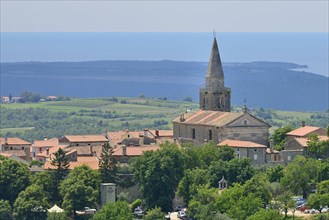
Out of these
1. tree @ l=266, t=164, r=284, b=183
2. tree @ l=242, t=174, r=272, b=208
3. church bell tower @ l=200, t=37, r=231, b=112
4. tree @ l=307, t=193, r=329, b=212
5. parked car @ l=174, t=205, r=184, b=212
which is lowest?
parked car @ l=174, t=205, r=184, b=212

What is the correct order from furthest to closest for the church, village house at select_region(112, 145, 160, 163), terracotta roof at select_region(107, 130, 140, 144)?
1. terracotta roof at select_region(107, 130, 140, 144)
2. the church
3. village house at select_region(112, 145, 160, 163)

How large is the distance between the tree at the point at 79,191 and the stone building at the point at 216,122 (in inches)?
486

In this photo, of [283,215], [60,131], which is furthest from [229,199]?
[60,131]

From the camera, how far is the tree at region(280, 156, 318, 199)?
78.0 metres

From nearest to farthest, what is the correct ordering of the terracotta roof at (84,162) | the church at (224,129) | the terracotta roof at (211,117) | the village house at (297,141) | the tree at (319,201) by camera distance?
1. the tree at (319,201)
2. the terracotta roof at (84,162)
3. the village house at (297,141)
4. the church at (224,129)
5. the terracotta roof at (211,117)

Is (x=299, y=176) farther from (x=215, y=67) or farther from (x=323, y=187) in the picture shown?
(x=215, y=67)

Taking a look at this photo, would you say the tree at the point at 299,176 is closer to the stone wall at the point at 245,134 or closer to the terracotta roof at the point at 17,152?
the stone wall at the point at 245,134

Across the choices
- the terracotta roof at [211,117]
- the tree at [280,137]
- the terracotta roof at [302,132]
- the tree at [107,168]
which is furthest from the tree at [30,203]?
the terracotta roof at [302,132]

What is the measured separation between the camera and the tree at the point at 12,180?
80.0 metres

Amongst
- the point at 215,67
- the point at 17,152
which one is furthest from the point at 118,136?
the point at 215,67

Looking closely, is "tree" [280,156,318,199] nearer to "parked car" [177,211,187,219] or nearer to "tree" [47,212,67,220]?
"parked car" [177,211,187,219]

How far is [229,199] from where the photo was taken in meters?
73.3

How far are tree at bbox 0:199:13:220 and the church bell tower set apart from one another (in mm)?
25355

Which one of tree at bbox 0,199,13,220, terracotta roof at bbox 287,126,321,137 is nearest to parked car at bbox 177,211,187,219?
tree at bbox 0,199,13,220
